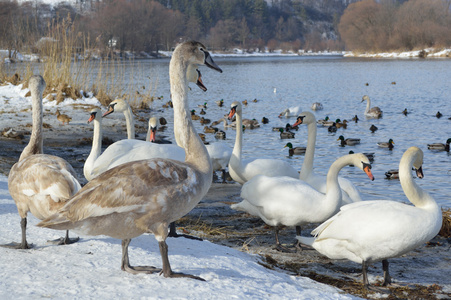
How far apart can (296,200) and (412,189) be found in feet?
3.97

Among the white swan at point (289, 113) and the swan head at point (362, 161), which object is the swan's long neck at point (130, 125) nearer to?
the swan head at point (362, 161)

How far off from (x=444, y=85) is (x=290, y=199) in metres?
28.7

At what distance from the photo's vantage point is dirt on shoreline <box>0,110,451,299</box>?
459cm

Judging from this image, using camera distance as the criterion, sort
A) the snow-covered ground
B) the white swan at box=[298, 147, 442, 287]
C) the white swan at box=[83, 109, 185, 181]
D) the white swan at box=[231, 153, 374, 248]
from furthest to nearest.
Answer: the white swan at box=[83, 109, 185, 181] → the white swan at box=[231, 153, 374, 248] → the white swan at box=[298, 147, 442, 287] → the snow-covered ground

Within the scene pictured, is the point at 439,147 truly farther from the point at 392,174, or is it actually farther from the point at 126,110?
the point at 126,110

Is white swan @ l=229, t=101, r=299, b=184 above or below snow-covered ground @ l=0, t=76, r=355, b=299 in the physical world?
below

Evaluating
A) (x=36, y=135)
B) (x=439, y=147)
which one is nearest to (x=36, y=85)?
(x=36, y=135)

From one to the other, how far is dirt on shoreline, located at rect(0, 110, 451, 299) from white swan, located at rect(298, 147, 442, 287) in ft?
0.72

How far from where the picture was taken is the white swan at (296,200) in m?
5.62

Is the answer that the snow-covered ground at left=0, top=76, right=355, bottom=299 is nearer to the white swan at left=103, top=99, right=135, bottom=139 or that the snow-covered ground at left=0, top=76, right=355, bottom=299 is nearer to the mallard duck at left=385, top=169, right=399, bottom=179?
the white swan at left=103, top=99, right=135, bottom=139

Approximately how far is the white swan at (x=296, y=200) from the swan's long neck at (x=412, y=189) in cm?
77

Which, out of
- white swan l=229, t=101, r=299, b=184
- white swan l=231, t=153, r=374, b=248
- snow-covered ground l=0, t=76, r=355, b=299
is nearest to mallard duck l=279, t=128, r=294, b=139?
white swan l=229, t=101, r=299, b=184

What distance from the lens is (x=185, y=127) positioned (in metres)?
3.87

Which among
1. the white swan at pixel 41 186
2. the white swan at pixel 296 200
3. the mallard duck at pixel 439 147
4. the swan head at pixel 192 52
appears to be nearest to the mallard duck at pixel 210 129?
the mallard duck at pixel 439 147
